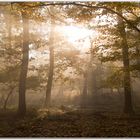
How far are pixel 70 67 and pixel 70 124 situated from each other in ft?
5.04

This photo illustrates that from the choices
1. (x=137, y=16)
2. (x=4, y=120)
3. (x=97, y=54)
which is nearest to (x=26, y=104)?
(x=4, y=120)

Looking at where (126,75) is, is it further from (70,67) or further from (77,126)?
(77,126)

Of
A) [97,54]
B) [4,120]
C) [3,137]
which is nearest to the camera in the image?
[3,137]

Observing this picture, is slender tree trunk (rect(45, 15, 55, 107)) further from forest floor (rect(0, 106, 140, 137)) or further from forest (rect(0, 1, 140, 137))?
forest floor (rect(0, 106, 140, 137))

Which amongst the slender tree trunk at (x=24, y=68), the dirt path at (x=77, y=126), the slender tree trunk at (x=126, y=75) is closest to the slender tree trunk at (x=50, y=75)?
the dirt path at (x=77, y=126)

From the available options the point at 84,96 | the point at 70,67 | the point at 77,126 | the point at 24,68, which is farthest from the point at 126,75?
the point at 24,68

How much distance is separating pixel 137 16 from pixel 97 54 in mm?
1339

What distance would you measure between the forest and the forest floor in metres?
0.02

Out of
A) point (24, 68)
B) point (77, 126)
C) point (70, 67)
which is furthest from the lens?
point (70, 67)

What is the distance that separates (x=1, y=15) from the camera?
24.8 ft

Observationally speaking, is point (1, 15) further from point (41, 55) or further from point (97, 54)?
point (97, 54)

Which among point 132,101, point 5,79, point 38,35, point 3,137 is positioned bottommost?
point 3,137

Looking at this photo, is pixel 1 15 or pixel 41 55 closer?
pixel 1 15

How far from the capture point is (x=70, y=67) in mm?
8031
